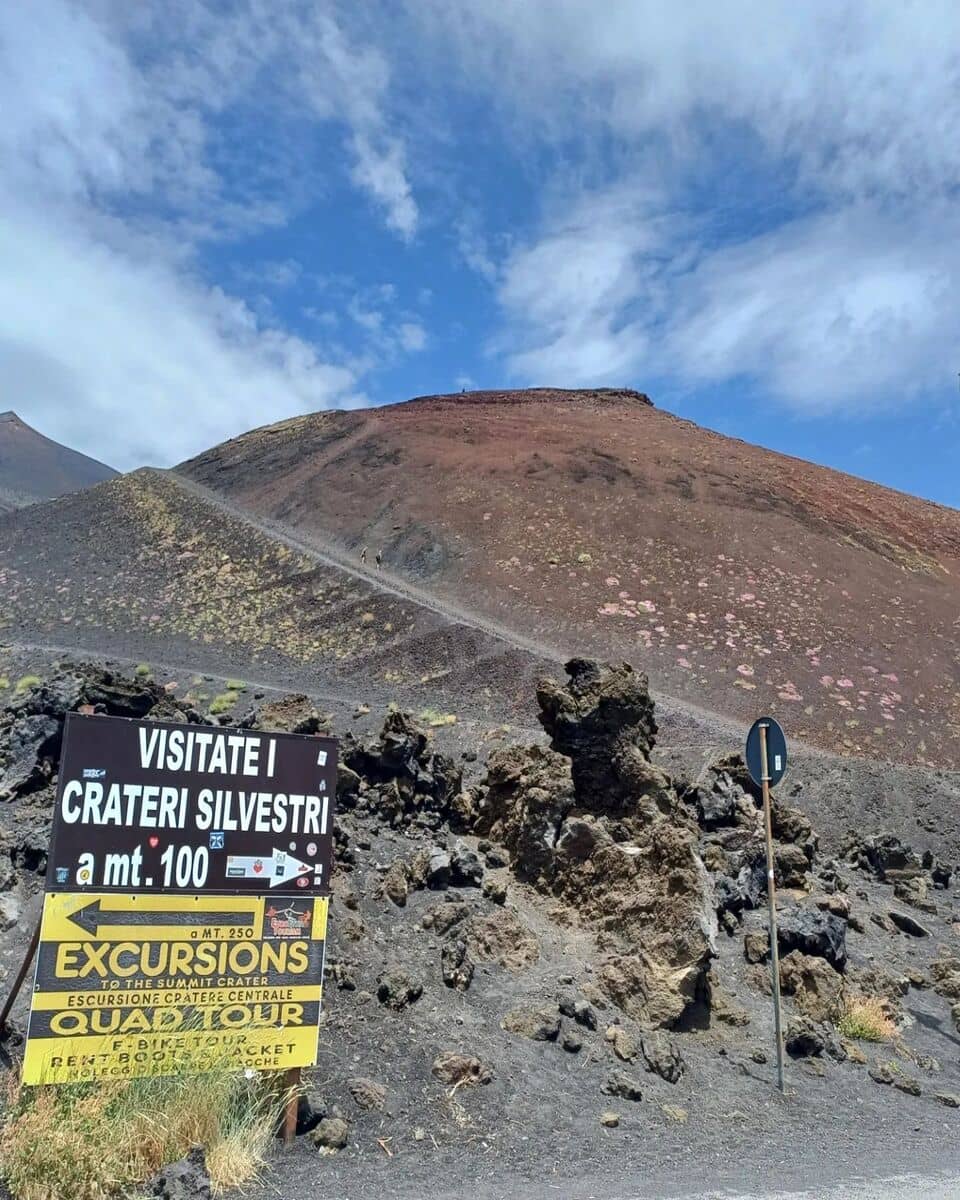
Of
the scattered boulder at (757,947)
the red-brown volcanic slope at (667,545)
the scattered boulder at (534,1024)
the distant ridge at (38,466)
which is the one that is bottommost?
the scattered boulder at (534,1024)

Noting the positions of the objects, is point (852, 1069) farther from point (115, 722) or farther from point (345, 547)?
point (345, 547)

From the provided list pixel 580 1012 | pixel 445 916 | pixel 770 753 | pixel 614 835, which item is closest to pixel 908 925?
pixel 614 835

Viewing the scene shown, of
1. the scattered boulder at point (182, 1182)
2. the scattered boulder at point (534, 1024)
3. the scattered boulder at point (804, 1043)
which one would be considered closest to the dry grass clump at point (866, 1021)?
the scattered boulder at point (804, 1043)

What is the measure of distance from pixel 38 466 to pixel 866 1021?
5797 inches

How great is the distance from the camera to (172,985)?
217 inches

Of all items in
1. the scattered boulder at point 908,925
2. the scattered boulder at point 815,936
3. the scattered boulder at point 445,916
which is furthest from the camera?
the scattered boulder at point 908,925

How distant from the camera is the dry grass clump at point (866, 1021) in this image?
8.60m

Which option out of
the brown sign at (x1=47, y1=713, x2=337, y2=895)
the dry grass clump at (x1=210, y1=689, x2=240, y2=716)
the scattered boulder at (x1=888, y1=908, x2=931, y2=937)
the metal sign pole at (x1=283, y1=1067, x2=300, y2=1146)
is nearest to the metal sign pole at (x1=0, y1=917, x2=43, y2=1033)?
the brown sign at (x1=47, y1=713, x2=337, y2=895)

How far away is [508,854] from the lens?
1086 cm

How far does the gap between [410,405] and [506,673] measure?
4191cm

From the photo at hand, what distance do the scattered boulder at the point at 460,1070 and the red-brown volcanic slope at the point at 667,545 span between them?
2046cm

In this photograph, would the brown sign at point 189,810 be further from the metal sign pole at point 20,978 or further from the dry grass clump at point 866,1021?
the dry grass clump at point 866,1021

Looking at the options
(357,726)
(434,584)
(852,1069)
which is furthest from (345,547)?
(852,1069)

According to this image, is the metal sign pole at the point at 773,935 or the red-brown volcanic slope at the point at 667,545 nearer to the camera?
the metal sign pole at the point at 773,935
